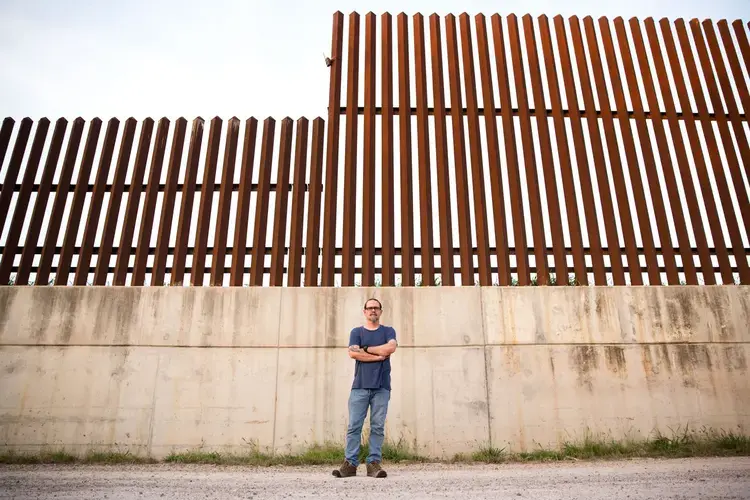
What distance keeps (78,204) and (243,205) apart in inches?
92.7

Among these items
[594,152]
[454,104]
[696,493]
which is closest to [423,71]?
[454,104]

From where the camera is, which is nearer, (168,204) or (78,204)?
(168,204)

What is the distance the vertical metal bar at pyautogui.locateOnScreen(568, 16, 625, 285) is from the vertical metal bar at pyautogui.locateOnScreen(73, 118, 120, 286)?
6.86 meters

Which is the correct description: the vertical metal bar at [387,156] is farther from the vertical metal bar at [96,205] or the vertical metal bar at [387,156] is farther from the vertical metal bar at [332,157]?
the vertical metal bar at [96,205]

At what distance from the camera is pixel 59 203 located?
21.7 ft

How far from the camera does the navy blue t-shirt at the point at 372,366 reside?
14.3ft

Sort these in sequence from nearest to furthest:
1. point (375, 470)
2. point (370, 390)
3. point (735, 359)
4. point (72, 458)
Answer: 1. point (375, 470)
2. point (370, 390)
3. point (72, 458)
4. point (735, 359)

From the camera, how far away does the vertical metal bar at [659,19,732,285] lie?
6.39m

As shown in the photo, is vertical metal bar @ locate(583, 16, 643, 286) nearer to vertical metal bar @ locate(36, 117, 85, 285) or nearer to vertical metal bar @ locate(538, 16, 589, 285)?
vertical metal bar @ locate(538, 16, 589, 285)

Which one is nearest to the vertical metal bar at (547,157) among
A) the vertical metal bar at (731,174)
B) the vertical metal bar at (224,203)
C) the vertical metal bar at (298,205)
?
the vertical metal bar at (731,174)

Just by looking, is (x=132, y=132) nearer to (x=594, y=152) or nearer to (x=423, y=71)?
(x=423, y=71)

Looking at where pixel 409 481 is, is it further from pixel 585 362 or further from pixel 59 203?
pixel 59 203

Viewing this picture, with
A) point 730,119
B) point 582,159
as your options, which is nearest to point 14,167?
point 582,159

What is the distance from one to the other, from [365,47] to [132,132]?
3.62m
